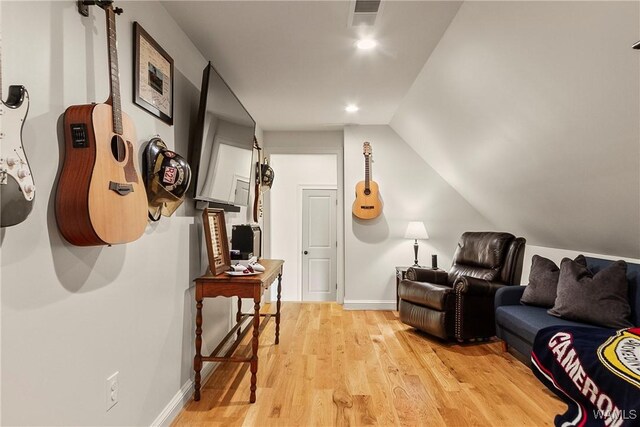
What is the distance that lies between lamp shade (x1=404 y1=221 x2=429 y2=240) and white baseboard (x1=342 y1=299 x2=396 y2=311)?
955 mm

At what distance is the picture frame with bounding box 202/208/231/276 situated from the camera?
233cm

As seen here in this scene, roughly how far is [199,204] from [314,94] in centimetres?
171

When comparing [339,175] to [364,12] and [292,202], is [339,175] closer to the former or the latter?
[292,202]

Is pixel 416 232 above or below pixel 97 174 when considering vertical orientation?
below

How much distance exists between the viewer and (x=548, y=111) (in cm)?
218

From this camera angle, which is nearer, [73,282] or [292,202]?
[73,282]

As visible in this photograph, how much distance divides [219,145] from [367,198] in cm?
249

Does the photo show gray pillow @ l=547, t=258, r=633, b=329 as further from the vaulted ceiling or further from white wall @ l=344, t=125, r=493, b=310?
white wall @ l=344, t=125, r=493, b=310

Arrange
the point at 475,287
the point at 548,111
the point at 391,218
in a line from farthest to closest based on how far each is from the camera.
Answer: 1. the point at 391,218
2. the point at 475,287
3. the point at 548,111

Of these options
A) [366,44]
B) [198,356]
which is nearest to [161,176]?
[198,356]

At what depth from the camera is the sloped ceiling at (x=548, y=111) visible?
5.49 feet

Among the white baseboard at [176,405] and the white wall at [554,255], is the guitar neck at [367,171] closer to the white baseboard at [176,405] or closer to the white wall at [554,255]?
the white wall at [554,255]

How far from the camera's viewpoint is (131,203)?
142 cm

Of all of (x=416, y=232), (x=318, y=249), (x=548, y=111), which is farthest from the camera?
(x=318, y=249)
